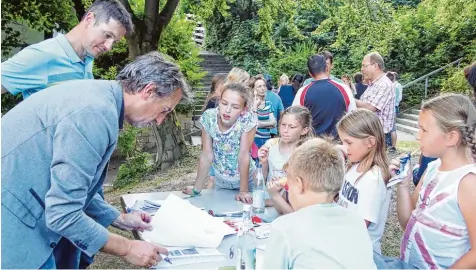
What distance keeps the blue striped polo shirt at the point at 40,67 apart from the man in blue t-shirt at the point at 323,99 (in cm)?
251

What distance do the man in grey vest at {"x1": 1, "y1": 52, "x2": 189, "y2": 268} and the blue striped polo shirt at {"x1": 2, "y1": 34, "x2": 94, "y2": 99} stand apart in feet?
3.43

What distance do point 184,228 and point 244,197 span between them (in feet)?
3.02

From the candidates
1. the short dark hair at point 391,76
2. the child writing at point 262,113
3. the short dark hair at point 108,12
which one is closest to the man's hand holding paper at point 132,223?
the short dark hair at point 108,12

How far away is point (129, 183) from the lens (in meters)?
8.20

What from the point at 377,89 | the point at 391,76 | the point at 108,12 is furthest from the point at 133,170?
the point at 108,12

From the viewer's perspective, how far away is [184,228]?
2.38 m

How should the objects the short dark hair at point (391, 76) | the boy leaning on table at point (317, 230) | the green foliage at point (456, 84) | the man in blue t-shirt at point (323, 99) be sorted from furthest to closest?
the green foliage at point (456, 84), the short dark hair at point (391, 76), the man in blue t-shirt at point (323, 99), the boy leaning on table at point (317, 230)

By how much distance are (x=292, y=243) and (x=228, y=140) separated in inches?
78.2

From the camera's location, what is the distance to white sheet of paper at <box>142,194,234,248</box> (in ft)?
7.64

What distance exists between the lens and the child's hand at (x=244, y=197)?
3.21 m

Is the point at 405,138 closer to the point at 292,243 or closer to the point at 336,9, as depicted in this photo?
the point at 336,9

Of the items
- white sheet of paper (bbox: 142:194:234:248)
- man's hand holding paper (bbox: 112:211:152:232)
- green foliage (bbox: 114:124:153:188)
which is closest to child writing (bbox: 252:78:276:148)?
green foliage (bbox: 114:124:153:188)

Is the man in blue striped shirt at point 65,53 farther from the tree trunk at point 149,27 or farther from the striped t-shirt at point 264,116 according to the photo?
the tree trunk at point 149,27

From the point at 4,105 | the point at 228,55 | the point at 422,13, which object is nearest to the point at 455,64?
the point at 422,13
